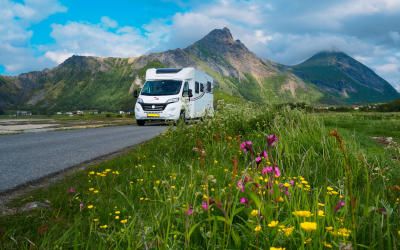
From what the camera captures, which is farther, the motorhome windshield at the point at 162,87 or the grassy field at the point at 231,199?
the motorhome windshield at the point at 162,87

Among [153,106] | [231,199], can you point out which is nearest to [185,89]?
[153,106]

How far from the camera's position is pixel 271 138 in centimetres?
251

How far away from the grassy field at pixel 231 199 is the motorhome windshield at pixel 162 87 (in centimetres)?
1488

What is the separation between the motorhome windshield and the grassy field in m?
14.9

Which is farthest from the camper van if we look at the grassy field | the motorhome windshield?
the grassy field

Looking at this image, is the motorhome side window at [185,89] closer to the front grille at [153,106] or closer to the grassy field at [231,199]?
the front grille at [153,106]

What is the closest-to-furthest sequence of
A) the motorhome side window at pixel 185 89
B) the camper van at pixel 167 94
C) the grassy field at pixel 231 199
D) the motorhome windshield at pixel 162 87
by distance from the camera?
the grassy field at pixel 231 199 < the camper van at pixel 167 94 < the motorhome windshield at pixel 162 87 < the motorhome side window at pixel 185 89

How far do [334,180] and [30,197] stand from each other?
12.0 ft

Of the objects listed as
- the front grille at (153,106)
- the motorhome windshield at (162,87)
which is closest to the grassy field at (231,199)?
the front grille at (153,106)

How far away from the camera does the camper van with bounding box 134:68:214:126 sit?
76.8 feet

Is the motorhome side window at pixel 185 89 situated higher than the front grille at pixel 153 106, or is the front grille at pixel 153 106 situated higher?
the motorhome side window at pixel 185 89

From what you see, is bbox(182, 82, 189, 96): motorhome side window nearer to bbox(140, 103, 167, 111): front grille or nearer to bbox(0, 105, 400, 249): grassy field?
bbox(140, 103, 167, 111): front grille

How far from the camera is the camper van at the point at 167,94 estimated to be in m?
23.4

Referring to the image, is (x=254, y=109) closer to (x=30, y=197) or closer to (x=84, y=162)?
(x=84, y=162)
